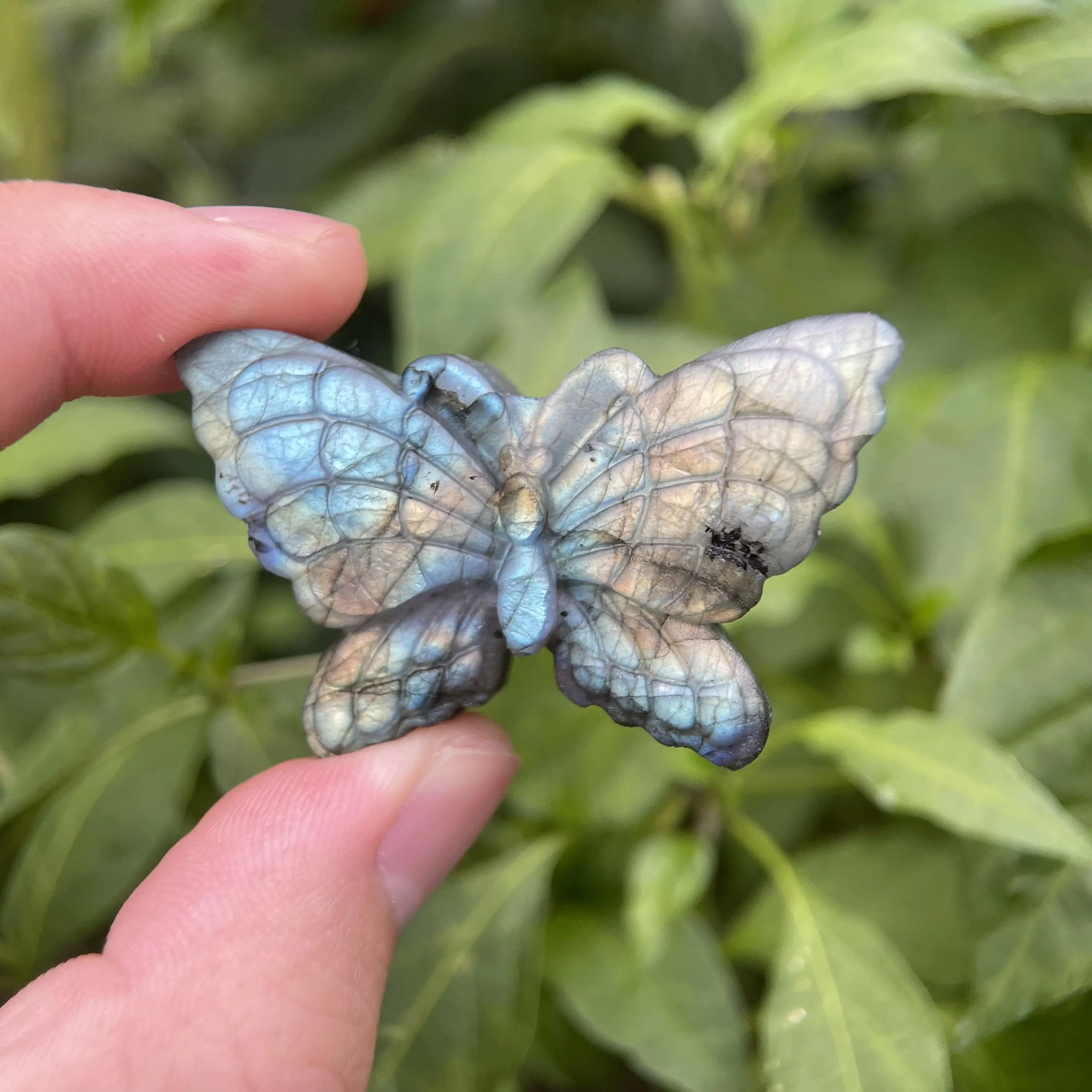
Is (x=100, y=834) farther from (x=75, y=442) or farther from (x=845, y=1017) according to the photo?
(x=845, y=1017)

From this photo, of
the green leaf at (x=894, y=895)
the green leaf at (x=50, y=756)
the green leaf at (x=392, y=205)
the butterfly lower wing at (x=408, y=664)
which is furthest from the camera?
the green leaf at (x=392, y=205)

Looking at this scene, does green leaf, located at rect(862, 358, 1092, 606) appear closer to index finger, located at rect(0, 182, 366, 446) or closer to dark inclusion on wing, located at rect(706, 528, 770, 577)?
dark inclusion on wing, located at rect(706, 528, 770, 577)

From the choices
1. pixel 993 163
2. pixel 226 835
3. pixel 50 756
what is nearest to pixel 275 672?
pixel 50 756

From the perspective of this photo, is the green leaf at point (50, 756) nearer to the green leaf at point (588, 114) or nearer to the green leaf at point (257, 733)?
the green leaf at point (257, 733)

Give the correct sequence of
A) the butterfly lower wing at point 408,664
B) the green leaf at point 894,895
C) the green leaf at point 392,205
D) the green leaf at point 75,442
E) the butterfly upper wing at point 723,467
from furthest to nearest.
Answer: the green leaf at point 392,205
the green leaf at point 75,442
the green leaf at point 894,895
the butterfly lower wing at point 408,664
the butterfly upper wing at point 723,467

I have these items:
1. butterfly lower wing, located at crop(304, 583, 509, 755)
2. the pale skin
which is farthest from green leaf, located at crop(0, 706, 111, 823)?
butterfly lower wing, located at crop(304, 583, 509, 755)

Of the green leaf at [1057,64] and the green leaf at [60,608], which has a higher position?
the green leaf at [1057,64]

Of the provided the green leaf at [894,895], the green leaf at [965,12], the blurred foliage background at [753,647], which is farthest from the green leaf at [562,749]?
the green leaf at [965,12]
